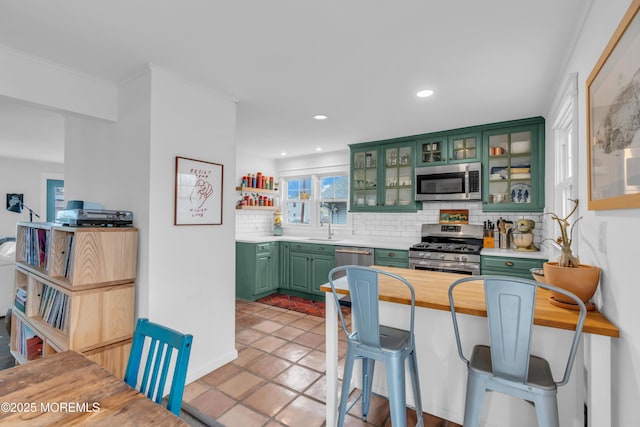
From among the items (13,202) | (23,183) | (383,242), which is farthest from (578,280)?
(23,183)

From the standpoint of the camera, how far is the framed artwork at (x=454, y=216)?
3961 millimetres

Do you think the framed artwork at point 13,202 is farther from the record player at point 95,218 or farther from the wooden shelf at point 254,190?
the record player at point 95,218

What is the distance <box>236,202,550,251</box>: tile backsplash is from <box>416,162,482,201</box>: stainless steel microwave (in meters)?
0.32

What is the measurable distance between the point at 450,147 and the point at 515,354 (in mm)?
3004

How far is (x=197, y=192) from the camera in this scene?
8.11 ft

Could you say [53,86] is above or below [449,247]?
above

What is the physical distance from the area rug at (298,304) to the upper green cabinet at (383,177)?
1.46 m

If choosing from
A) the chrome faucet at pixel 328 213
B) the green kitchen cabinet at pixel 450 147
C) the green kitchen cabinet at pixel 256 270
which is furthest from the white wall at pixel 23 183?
the green kitchen cabinet at pixel 450 147

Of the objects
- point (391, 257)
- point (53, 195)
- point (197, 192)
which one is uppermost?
point (53, 195)

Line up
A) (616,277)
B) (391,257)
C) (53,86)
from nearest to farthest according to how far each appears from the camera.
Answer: (616,277), (53,86), (391,257)

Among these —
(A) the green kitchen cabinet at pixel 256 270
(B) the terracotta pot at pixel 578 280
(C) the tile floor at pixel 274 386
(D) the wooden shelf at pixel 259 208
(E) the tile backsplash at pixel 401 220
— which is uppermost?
(D) the wooden shelf at pixel 259 208

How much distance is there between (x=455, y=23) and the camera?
67.2 inches

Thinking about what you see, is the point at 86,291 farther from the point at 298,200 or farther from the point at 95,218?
the point at 298,200

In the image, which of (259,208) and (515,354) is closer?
(515,354)
